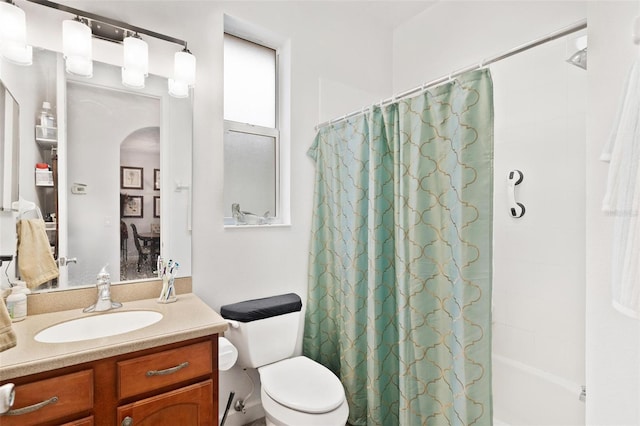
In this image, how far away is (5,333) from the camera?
1.00 m

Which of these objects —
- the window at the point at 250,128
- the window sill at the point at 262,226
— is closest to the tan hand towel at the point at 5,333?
the window sill at the point at 262,226

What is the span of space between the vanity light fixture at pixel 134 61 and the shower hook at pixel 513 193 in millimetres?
2082

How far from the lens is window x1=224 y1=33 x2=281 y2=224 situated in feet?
6.68

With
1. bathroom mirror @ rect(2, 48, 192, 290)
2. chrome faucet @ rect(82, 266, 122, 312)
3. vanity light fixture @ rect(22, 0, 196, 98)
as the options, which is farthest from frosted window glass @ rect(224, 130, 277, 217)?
chrome faucet @ rect(82, 266, 122, 312)

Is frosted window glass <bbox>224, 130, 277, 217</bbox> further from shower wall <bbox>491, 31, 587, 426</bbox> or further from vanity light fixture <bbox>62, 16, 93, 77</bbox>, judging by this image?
shower wall <bbox>491, 31, 587, 426</bbox>

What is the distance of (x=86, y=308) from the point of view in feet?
4.74

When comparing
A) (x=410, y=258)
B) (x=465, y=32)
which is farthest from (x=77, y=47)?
(x=465, y=32)

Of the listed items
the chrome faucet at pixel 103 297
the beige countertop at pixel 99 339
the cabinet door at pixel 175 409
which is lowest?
the cabinet door at pixel 175 409

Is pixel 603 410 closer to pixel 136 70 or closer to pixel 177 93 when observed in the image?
pixel 177 93

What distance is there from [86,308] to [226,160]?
1.05 m

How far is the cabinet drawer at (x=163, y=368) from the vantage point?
1.12 m

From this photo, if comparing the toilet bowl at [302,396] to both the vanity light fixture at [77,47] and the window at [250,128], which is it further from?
the vanity light fixture at [77,47]

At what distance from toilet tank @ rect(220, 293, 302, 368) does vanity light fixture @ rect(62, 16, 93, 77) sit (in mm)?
1336

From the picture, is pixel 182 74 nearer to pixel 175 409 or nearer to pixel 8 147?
pixel 8 147
